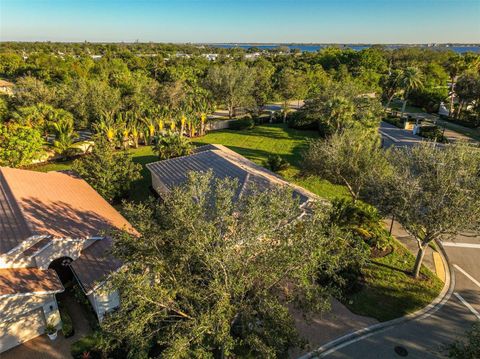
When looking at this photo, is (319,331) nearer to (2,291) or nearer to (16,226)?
(2,291)

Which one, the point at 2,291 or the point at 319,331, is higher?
the point at 2,291

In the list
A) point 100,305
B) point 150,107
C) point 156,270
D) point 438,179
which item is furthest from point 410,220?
point 150,107

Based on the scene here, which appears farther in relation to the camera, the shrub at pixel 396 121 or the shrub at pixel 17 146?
the shrub at pixel 396 121

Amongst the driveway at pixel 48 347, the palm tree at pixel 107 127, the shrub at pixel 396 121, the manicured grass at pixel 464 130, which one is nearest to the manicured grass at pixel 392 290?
the driveway at pixel 48 347

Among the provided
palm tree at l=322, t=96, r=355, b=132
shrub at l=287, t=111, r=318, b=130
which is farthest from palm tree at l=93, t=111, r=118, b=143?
shrub at l=287, t=111, r=318, b=130

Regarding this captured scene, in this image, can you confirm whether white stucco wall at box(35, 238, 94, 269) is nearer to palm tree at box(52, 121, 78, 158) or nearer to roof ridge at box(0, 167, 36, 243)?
roof ridge at box(0, 167, 36, 243)

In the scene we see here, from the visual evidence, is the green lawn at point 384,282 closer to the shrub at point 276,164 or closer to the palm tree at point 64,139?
the shrub at point 276,164

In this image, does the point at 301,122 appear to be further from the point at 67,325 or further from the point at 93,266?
the point at 67,325
